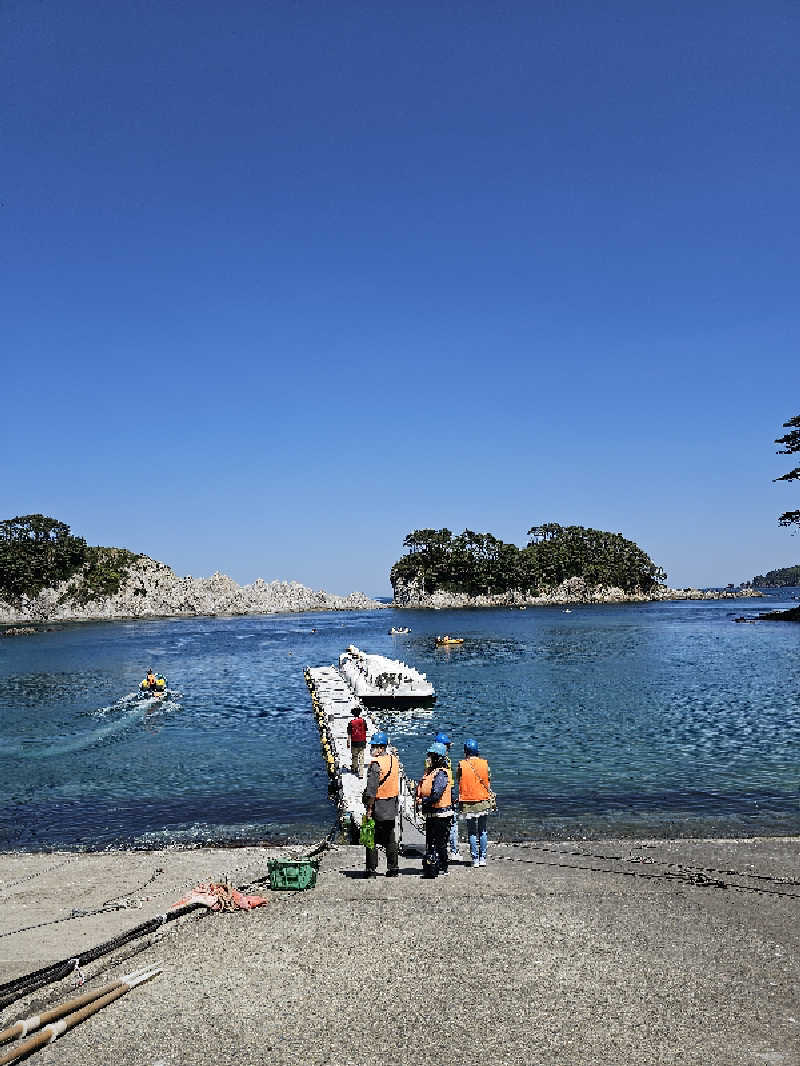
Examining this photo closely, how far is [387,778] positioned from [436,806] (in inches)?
42.3

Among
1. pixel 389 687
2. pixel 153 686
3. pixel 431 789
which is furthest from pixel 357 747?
pixel 153 686

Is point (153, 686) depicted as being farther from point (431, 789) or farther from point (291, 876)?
point (431, 789)

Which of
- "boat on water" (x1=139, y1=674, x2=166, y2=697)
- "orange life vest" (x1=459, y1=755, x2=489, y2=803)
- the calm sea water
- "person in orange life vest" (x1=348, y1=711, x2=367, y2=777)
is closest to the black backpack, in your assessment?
"orange life vest" (x1=459, y1=755, x2=489, y2=803)

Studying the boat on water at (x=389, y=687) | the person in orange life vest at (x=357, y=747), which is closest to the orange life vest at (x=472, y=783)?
the person in orange life vest at (x=357, y=747)

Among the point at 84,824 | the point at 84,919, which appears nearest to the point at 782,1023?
the point at 84,919

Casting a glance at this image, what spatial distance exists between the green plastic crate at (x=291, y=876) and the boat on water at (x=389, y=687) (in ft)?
103

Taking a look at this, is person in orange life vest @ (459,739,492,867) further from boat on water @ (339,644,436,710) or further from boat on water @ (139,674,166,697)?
boat on water @ (139,674,166,697)

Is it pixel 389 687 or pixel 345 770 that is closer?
pixel 345 770

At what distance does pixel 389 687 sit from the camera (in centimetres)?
4791

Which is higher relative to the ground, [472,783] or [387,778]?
[387,778]

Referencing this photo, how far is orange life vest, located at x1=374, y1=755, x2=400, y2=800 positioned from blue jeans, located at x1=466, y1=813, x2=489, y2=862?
2.15m

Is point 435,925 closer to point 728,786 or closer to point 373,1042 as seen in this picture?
point 373,1042

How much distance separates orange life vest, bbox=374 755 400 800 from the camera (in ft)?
48.2

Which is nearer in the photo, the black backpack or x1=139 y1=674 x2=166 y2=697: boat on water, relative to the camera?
the black backpack
